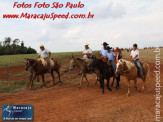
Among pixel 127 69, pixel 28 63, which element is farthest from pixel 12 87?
pixel 127 69

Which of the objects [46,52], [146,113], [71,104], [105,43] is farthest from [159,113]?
[46,52]

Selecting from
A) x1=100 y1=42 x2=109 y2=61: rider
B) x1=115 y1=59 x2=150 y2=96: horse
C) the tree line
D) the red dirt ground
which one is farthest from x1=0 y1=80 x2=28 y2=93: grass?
the tree line

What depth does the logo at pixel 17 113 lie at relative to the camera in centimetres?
679

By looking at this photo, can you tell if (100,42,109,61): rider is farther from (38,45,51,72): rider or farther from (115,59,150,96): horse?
(38,45,51,72): rider

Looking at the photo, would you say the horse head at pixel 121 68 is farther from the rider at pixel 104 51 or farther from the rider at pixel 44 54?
the rider at pixel 44 54

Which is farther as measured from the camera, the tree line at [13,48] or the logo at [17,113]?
the tree line at [13,48]

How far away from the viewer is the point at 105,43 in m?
11.2

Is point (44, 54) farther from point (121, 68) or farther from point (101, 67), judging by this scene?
point (121, 68)

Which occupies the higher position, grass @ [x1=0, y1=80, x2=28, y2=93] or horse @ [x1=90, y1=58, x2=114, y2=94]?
horse @ [x1=90, y1=58, x2=114, y2=94]

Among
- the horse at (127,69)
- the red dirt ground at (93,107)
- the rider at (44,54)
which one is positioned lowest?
the red dirt ground at (93,107)

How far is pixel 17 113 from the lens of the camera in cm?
727

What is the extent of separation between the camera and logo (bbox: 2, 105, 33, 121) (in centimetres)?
679

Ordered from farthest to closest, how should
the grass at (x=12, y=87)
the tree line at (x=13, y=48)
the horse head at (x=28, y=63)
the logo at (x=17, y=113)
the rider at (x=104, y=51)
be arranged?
the tree line at (x=13, y=48) < the grass at (x=12, y=87) < the horse head at (x=28, y=63) < the rider at (x=104, y=51) < the logo at (x=17, y=113)

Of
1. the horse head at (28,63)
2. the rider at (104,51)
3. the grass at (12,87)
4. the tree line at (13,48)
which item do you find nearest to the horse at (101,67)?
the rider at (104,51)
